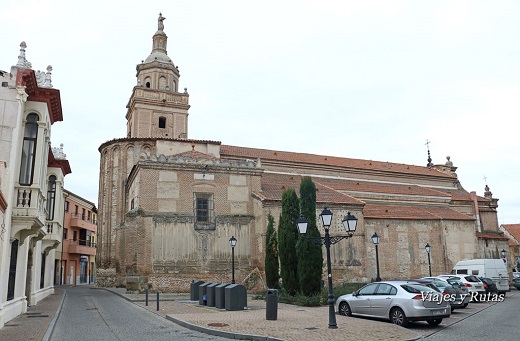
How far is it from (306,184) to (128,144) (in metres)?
22.1

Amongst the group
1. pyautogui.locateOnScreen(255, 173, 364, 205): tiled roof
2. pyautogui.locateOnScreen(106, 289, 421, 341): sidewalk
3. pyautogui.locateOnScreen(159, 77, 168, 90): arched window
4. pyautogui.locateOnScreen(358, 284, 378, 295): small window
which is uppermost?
pyautogui.locateOnScreen(159, 77, 168, 90): arched window

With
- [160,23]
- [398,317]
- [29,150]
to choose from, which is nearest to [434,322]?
[398,317]

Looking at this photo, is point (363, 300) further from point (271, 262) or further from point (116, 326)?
point (271, 262)

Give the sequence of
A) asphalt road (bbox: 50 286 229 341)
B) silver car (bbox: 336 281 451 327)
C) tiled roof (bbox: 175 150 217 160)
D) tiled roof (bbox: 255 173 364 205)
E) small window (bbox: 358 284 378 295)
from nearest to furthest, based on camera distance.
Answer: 1. asphalt road (bbox: 50 286 229 341)
2. silver car (bbox: 336 281 451 327)
3. small window (bbox: 358 284 378 295)
4. tiled roof (bbox: 175 150 217 160)
5. tiled roof (bbox: 255 173 364 205)

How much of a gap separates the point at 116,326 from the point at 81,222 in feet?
140

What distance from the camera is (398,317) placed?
521 inches

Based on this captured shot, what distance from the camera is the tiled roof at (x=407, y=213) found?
3525 cm

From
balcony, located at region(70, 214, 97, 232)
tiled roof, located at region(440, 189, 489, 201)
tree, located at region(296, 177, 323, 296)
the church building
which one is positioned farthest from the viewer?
balcony, located at region(70, 214, 97, 232)

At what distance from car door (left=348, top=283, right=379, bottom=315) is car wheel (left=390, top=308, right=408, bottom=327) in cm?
95

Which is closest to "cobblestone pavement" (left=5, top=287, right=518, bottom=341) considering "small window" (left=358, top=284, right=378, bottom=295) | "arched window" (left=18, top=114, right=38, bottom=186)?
"small window" (left=358, top=284, right=378, bottom=295)

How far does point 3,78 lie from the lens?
14203 millimetres

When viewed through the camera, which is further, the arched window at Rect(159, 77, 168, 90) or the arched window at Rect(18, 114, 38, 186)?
the arched window at Rect(159, 77, 168, 90)

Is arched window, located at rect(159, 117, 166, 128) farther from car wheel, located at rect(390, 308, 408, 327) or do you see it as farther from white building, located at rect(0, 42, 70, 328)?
car wheel, located at rect(390, 308, 408, 327)

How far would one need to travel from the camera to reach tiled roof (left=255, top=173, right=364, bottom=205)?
31.4m
